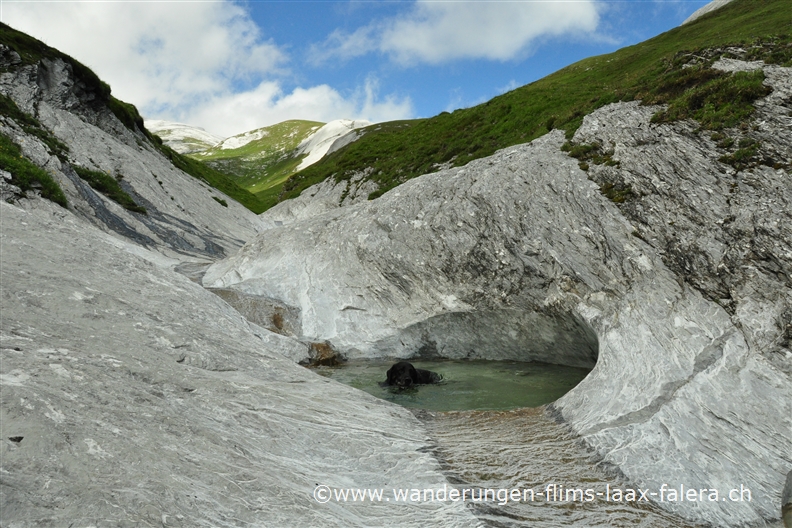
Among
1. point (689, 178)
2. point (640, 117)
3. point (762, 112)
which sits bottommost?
point (689, 178)

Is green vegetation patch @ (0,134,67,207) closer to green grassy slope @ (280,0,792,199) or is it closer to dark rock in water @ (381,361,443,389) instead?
dark rock in water @ (381,361,443,389)

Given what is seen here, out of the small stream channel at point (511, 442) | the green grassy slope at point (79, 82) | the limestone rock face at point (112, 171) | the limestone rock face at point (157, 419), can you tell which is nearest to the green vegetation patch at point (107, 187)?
the limestone rock face at point (112, 171)

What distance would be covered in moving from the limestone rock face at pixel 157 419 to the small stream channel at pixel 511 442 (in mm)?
918

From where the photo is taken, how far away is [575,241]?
21078 mm

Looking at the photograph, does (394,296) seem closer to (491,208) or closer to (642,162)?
(491,208)

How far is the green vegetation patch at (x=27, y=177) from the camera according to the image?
25406 millimetres

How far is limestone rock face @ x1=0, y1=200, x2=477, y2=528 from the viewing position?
7551 mm

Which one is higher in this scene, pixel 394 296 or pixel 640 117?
pixel 640 117

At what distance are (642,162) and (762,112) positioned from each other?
15.0ft

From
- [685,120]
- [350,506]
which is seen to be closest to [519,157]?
[685,120]

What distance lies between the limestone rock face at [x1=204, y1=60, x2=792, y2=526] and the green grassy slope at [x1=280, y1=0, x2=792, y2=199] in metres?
2.59

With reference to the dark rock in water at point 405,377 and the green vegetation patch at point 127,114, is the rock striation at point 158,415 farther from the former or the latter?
the green vegetation patch at point 127,114

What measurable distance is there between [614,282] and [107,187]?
39.1 metres

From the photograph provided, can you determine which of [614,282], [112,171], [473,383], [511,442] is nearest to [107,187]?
[112,171]
